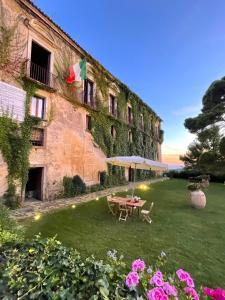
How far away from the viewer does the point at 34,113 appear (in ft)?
34.2

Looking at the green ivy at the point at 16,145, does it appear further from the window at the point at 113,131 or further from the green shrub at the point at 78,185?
the window at the point at 113,131

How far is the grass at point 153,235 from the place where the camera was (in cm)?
452

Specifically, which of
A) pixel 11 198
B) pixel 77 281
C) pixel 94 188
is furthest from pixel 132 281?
pixel 94 188

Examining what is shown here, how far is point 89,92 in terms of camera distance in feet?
49.4

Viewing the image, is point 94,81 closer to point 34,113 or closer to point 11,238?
point 34,113

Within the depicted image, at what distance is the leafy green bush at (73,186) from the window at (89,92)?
586cm

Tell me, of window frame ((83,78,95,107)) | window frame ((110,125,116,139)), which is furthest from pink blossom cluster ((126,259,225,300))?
window frame ((110,125,116,139))

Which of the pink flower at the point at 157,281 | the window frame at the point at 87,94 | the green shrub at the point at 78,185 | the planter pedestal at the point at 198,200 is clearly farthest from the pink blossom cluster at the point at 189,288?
the window frame at the point at 87,94

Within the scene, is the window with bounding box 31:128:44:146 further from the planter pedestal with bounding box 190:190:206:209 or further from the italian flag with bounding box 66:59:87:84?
the planter pedestal with bounding box 190:190:206:209

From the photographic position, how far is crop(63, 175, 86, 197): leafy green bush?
11.8 metres

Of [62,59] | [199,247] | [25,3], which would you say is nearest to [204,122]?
[62,59]

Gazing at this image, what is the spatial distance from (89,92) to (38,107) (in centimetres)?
545

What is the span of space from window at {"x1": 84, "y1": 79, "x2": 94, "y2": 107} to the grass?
860 cm

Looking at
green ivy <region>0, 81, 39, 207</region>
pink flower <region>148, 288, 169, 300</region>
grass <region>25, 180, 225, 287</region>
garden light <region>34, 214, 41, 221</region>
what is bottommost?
grass <region>25, 180, 225, 287</region>
